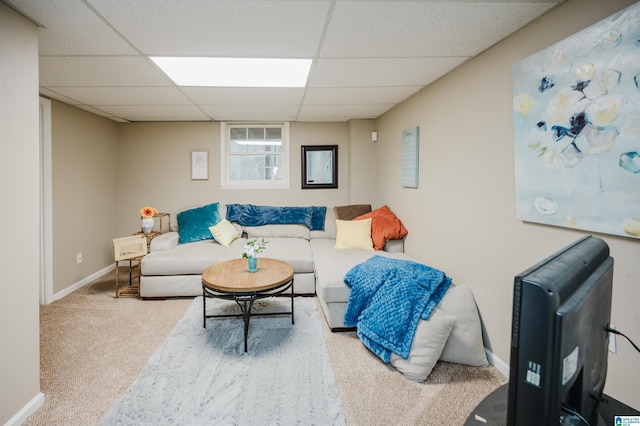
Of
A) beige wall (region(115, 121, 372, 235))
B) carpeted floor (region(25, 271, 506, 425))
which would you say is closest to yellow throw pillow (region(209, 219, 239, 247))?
beige wall (region(115, 121, 372, 235))

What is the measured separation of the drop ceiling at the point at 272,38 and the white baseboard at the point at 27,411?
2.08 meters

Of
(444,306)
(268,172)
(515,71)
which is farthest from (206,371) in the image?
(268,172)

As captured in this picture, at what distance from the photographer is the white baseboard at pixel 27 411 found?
1.63 m

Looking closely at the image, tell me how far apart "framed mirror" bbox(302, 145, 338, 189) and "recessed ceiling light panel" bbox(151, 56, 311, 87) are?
1.88m

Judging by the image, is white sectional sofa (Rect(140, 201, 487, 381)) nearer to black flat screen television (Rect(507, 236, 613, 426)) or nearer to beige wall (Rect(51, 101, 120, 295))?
beige wall (Rect(51, 101, 120, 295))

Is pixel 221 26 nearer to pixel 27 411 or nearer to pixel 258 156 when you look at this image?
pixel 27 411

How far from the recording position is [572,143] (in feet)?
5.04

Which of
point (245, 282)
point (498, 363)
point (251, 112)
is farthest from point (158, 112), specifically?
point (498, 363)

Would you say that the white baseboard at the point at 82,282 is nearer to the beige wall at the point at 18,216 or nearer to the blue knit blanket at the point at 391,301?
the beige wall at the point at 18,216

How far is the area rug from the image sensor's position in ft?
5.67

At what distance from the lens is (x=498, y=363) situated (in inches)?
84.0

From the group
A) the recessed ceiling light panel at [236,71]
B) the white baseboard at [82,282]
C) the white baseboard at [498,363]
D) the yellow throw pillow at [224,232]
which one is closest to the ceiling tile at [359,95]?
the recessed ceiling light panel at [236,71]

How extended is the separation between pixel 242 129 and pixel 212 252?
2090mm

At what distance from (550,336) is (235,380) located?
78.3 inches
